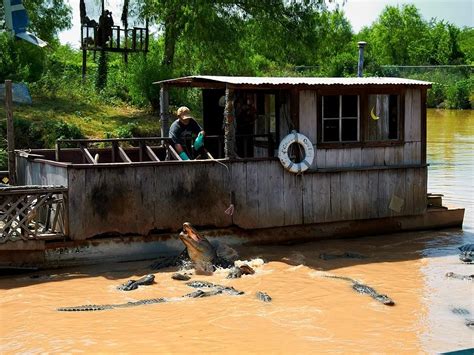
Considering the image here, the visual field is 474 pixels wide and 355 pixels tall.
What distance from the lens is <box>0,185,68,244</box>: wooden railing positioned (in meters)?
11.8

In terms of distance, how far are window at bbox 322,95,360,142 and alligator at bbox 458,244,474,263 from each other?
289 cm

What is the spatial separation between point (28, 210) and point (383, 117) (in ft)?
23.1

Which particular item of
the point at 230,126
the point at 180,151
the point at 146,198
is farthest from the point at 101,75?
the point at 146,198

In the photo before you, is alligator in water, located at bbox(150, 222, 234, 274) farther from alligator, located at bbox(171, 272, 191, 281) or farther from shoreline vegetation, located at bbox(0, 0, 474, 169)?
shoreline vegetation, located at bbox(0, 0, 474, 169)

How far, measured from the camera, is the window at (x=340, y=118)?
1403 centimetres

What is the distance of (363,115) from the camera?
560 inches

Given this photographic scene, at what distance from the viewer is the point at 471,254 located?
13.1m

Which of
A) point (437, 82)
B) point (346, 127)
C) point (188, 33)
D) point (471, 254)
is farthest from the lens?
point (437, 82)

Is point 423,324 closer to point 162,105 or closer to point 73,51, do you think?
point 162,105

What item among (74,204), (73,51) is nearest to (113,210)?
(74,204)

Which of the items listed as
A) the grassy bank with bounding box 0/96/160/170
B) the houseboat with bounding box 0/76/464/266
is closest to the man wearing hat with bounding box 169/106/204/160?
the houseboat with bounding box 0/76/464/266

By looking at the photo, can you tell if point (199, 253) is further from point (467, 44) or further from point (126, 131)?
point (467, 44)

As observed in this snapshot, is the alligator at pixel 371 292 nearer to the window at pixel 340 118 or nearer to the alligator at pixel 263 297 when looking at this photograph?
the alligator at pixel 263 297

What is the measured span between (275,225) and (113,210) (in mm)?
3134
